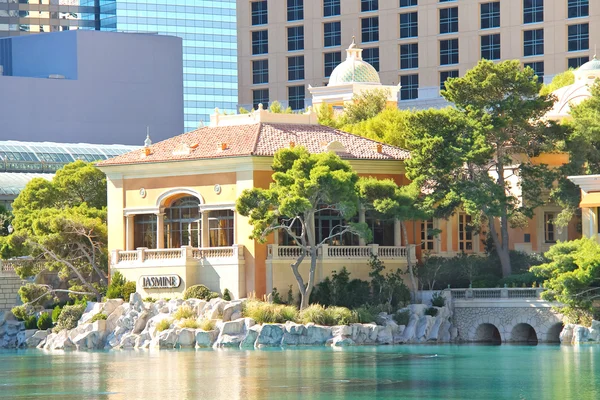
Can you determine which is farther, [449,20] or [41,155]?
[449,20]

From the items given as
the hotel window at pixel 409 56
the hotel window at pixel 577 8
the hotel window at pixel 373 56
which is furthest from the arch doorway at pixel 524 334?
the hotel window at pixel 373 56

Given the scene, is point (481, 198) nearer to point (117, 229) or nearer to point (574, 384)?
point (117, 229)

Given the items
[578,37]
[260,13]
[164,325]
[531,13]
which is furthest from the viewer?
[260,13]

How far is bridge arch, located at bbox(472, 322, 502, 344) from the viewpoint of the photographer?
7344 centimetres

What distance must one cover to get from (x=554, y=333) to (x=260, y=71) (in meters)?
60.0

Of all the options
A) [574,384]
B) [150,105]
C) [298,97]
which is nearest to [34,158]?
[298,97]

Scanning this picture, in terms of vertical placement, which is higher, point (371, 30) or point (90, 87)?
point (371, 30)

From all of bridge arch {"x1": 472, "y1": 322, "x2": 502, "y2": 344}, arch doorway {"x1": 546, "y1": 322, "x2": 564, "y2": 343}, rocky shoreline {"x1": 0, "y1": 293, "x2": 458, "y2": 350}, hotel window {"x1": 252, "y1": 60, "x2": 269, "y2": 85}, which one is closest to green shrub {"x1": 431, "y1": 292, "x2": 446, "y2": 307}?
rocky shoreline {"x1": 0, "y1": 293, "x2": 458, "y2": 350}

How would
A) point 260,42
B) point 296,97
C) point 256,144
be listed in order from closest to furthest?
point 256,144, point 296,97, point 260,42

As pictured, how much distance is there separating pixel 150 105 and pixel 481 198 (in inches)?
2928

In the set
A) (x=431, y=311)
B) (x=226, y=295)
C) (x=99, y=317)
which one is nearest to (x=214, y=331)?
(x=226, y=295)

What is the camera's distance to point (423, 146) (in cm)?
7544

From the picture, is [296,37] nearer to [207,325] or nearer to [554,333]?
[207,325]

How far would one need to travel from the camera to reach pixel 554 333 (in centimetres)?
7131
